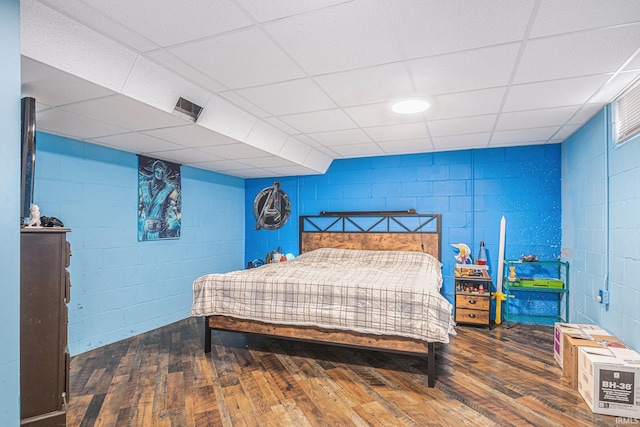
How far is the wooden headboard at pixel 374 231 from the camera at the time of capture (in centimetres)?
499

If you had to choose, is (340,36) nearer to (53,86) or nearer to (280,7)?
(280,7)

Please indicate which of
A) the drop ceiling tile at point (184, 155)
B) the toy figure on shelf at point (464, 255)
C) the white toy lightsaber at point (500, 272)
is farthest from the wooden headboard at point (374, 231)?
the drop ceiling tile at point (184, 155)

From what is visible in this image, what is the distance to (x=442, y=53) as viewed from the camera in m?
2.17

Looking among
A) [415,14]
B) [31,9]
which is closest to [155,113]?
Result: [31,9]

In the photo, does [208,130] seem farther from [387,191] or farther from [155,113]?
[387,191]

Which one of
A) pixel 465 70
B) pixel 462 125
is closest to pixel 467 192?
pixel 462 125

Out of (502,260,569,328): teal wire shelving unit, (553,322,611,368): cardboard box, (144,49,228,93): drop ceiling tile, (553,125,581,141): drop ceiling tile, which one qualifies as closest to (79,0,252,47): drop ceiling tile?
(144,49,228,93): drop ceiling tile

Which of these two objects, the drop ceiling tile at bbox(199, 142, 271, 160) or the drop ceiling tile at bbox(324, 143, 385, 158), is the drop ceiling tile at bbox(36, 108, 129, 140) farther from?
the drop ceiling tile at bbox(324, 143, 385, 158)

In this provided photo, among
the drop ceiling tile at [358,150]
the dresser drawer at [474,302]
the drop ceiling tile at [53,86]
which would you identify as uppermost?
the drop ceiling tile at [358,150]

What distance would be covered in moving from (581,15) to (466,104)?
1.30 meters

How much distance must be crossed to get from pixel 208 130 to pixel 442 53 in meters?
2.09

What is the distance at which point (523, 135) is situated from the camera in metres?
4.11

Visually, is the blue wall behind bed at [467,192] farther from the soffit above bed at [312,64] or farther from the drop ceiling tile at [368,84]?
the drop ceiling tile at [368,84]

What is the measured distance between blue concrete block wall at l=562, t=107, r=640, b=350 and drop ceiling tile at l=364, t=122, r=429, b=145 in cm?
160
